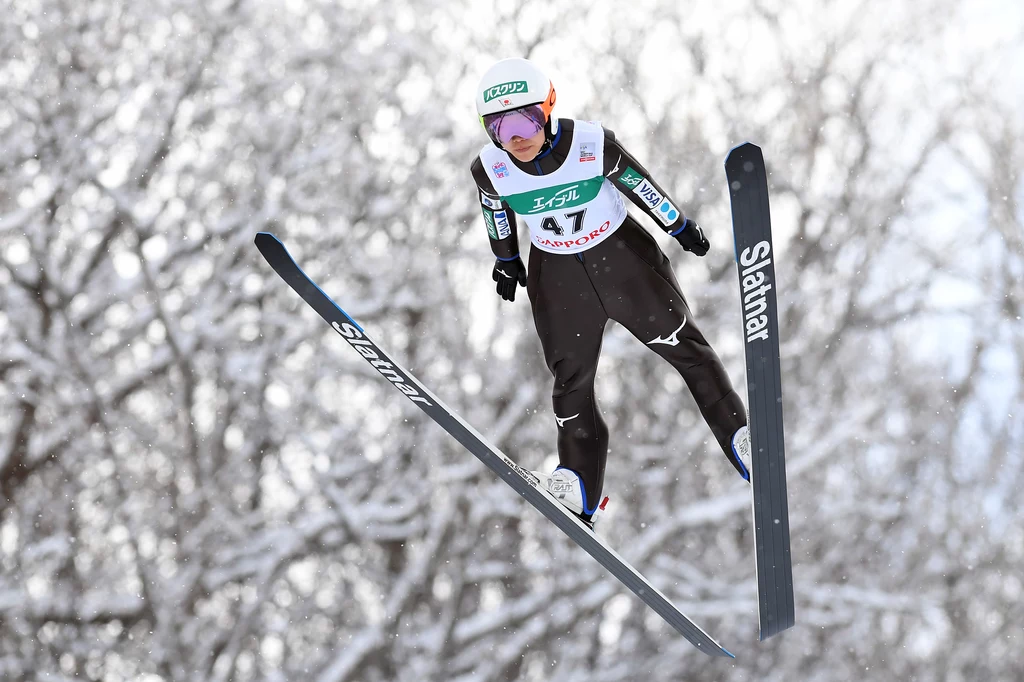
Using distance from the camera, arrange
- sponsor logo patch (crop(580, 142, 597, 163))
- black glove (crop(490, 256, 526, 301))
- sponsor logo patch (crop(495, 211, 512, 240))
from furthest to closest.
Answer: black glove (crop(490, 256, 526, 301)) → sponsor logo patch (crop(495, 211, 512, 240)) → sponsor logo patch (crop(580, 142, 597, 163))

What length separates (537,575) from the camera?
11797 millimetres

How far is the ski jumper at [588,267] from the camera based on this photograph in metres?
3.32

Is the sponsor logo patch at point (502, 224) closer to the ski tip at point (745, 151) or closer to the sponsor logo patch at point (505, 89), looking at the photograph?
the sponsor logo patch at point (505, 89)

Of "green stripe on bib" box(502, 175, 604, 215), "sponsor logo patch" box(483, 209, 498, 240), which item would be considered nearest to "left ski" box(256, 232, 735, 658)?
"sponsor logo patch" box(483, 209, 498, 240)

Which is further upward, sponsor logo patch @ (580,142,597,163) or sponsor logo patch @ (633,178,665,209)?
sponsor logo patch @ (580,142,597,163)

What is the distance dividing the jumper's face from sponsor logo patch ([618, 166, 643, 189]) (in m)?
0.31

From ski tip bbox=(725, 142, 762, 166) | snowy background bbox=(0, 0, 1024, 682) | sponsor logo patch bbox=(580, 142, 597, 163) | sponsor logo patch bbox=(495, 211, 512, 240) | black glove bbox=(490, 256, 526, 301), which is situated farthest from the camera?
snowy background bbox=(0, 0, 1024, 682)

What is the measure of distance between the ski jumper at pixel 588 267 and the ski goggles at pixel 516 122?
0.12 meters

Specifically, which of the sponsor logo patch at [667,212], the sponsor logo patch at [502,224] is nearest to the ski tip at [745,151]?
the sponsor logo patch at [667,212]

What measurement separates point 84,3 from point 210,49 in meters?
1.57

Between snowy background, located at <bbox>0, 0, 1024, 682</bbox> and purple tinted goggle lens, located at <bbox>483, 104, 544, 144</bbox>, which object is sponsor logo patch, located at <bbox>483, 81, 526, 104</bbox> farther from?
snowy background, located at <bbox>0, 0, 1024, 682</bbox>

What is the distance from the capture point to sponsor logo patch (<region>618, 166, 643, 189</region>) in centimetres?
332

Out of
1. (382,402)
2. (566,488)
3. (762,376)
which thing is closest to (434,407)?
(566,488)

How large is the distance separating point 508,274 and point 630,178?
1.97 ft
